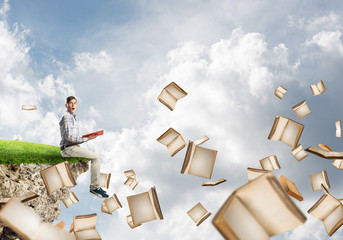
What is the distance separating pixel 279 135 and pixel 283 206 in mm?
2165

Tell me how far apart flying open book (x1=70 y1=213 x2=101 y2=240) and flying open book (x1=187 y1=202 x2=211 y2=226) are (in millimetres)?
1253

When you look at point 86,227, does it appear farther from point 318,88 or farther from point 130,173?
point 318,88

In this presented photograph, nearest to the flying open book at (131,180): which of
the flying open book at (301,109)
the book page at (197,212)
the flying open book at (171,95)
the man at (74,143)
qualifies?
the man at (74,143)

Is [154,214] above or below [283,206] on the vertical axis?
above

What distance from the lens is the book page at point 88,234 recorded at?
306cm

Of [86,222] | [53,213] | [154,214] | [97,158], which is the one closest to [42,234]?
[154,214]

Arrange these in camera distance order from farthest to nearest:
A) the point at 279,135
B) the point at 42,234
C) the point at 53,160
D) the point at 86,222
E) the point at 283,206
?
the point at 53,160 < the point at 279,135 < the point at 86,222 < the point at 42,234 < the point at 283,206

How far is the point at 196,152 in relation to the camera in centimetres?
293

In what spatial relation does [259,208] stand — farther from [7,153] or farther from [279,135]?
[7,153]

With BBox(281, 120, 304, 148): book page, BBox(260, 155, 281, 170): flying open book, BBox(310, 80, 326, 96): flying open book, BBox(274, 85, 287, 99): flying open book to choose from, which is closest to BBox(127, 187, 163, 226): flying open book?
BBox(281, 120, 304, 148): book page

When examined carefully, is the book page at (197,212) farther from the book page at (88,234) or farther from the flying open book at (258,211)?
the flying open book at (258,211)

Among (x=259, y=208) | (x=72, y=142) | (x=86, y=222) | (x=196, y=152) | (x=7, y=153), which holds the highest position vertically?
(x=7, y=153)

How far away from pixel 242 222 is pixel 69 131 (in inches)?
171

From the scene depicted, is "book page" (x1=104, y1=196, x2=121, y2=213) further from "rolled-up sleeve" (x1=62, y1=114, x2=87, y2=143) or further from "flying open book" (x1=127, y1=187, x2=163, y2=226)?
"flying open book" (x1=127, y1=187, x2=163, y2=226)
